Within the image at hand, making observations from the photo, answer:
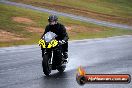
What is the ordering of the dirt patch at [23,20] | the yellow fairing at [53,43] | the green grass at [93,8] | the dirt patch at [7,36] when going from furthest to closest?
the green grass at [93,8]
the dirt patch at [23,20]
the dirt patch at [7,36]
the yellow fairing at [53,43]

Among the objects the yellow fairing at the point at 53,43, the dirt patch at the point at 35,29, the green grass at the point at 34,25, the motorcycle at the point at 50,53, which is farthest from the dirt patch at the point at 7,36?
the yellow fairing at the point at 53,43

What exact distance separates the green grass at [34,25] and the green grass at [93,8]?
8.13 m

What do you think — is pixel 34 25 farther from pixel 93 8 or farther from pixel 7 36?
pixel 93 8

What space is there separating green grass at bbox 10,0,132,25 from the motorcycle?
43240mm

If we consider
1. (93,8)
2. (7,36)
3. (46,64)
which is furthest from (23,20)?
(46,64)

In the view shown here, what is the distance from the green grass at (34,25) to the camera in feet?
120

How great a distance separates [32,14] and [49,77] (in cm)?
3505

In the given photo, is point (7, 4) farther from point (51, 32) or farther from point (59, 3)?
point (51, 32)

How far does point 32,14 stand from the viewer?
47.4 m

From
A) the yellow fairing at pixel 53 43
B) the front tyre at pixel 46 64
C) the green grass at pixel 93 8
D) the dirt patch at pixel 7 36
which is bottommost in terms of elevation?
the green grass at pixel 93 8

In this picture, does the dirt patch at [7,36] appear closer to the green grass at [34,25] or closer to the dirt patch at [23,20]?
the green grass at [34,25]

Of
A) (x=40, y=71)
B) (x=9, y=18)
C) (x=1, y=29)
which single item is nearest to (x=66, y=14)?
(x=9, y=18)

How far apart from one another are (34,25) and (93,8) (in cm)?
2339

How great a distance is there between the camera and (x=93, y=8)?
208 ft
